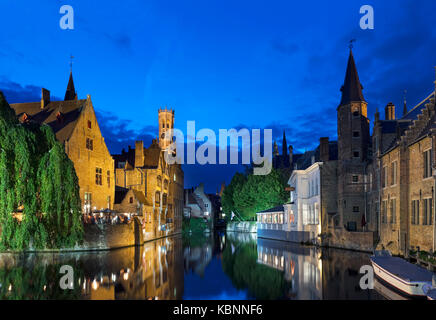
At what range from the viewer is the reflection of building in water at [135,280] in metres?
16.3

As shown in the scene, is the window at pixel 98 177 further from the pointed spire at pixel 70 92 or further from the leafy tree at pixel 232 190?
the leafy tree at pixel 232 190

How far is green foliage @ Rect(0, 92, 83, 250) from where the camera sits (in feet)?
81.9

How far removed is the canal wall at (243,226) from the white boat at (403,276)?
206ft

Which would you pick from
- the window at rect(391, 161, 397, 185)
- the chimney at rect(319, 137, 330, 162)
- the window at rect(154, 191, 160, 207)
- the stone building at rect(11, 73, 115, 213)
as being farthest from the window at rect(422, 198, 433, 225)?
the window at rect(154, 191, 160, 207)

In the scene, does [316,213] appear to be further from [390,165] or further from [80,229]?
[80,229]

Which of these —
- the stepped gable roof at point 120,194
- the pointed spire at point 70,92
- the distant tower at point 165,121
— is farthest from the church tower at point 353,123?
the distant tower at point 165,121

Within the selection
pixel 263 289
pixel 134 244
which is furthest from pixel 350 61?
pixel 263 289

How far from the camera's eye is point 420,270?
62.9 feet

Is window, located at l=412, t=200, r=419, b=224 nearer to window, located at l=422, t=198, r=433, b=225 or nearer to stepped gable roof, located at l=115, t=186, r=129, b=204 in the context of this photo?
window, located at l=422, t=198, r=433, b=225

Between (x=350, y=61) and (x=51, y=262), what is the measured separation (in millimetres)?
36449

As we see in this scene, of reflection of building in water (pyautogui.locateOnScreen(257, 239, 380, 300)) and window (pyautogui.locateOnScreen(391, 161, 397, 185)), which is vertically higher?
window (pyautogui.locateOnScreen(391, 161, 397, 185))

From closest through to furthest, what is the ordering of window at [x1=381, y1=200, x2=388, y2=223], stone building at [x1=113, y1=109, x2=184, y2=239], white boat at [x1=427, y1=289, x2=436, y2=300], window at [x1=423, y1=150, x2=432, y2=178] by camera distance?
1. white boat at [x1=427, y1=289, x2=436, y2=300]
2. window at [x1=423, y1=150, x2=432, y2=178]
3. window at [x1=381, y1=200, x2=388, y2=223]
4. stone building at [x1=113, y1=109, x2=184, y2=239]

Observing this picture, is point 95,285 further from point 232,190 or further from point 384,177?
point 232,190

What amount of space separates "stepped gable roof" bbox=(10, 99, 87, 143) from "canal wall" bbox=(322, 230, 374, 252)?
95.7 ft
